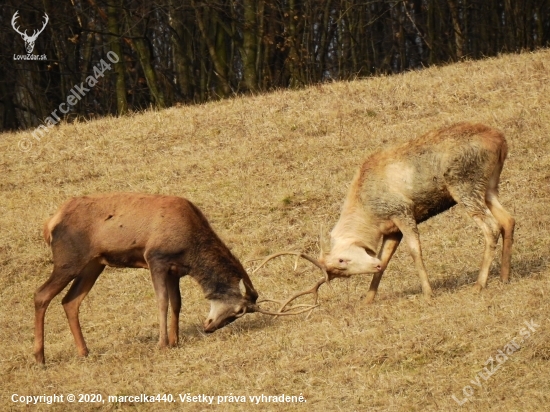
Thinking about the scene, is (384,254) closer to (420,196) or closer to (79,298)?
(420,196)

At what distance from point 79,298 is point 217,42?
63.1 feet

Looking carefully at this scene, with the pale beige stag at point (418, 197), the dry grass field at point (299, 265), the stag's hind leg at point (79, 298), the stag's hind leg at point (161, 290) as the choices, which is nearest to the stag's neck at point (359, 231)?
the pale beige stag at point (418, 197)

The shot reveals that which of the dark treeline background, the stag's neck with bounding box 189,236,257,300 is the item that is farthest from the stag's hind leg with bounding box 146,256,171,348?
the dark treeline background

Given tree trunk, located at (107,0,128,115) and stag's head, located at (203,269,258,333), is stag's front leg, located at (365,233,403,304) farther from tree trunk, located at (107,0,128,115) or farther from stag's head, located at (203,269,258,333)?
tree trunk, located at (107,0,128,115)

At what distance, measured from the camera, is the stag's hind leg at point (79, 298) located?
428 inches

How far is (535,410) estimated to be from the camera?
24.2ft

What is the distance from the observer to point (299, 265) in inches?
540

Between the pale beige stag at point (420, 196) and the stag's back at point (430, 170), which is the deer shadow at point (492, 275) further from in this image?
the stag's back at point (430, 170)

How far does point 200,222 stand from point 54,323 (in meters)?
3.06

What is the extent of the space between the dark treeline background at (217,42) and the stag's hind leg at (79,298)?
15.0 metres

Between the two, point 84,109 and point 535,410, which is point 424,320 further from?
point 84,109

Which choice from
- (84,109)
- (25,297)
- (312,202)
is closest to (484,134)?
(312,202)

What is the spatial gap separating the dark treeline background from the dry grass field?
714cm

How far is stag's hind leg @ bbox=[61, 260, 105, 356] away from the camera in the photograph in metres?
10.9
